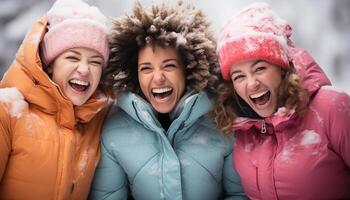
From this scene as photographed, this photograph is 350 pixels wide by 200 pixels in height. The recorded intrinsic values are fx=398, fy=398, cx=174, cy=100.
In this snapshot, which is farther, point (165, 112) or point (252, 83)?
point (165, 112)

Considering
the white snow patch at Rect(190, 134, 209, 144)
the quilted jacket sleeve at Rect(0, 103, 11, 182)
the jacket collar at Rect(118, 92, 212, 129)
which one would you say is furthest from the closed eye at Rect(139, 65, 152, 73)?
the quilted jacket sleeve at Rect(0, 103, 11, 182)

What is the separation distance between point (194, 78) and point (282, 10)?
39.9 inches

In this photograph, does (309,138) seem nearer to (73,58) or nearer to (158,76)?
(158,76)

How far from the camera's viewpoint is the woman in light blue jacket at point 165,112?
1711 mm

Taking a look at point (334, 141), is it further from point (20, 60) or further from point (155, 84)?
point (20, 60)

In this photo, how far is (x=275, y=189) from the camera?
1505 millimetres

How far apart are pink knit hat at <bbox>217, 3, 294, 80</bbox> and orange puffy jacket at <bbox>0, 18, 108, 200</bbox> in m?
0.62

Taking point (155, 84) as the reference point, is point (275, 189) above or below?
below

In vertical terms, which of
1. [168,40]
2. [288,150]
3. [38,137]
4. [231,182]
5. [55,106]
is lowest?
[231,182]

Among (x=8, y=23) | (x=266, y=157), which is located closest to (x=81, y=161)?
(x=266, y=157)

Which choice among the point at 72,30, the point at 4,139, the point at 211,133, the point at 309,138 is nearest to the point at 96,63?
the point at 72,30

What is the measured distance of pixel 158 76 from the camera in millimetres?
1695

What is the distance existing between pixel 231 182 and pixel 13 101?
1.00 meters

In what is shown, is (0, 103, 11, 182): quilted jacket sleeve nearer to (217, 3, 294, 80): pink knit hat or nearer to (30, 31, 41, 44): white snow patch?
(30, 31, 41, 44): white snow patch
